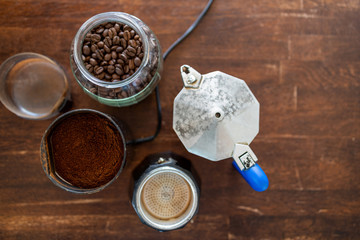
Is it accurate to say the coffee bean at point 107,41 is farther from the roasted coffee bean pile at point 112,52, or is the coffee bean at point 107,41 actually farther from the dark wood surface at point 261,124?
the dark wood surface at point 261,124

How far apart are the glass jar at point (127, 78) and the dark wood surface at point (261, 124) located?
0.30ft

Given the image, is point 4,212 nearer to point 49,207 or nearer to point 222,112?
point 49,207

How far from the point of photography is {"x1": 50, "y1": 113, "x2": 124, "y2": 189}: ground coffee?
1.87 ft

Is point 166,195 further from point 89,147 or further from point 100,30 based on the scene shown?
point 100,30

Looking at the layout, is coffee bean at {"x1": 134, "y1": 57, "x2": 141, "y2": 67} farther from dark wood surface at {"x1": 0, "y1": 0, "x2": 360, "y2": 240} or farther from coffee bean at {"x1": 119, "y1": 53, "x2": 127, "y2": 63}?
dark wood surface at {"x1": 0, "y1": 0, "x2": 360, "y2": 240}

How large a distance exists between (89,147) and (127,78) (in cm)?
18

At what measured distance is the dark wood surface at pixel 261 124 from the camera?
0.66 metres

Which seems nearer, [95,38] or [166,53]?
[95,38]

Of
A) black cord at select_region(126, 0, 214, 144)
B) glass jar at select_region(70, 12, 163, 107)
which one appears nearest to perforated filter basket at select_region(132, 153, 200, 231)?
black cord at select_region(126, 0, 214, 144)

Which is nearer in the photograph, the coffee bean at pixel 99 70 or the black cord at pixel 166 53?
the coffee bean at pixel 99 70

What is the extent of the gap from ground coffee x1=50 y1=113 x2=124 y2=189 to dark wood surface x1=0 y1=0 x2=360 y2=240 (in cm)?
9

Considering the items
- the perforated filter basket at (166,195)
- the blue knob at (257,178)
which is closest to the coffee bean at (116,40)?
the perforated filter basket at (166,195)

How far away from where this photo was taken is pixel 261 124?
2.21ft

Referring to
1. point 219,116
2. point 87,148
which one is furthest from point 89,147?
point 219,116
